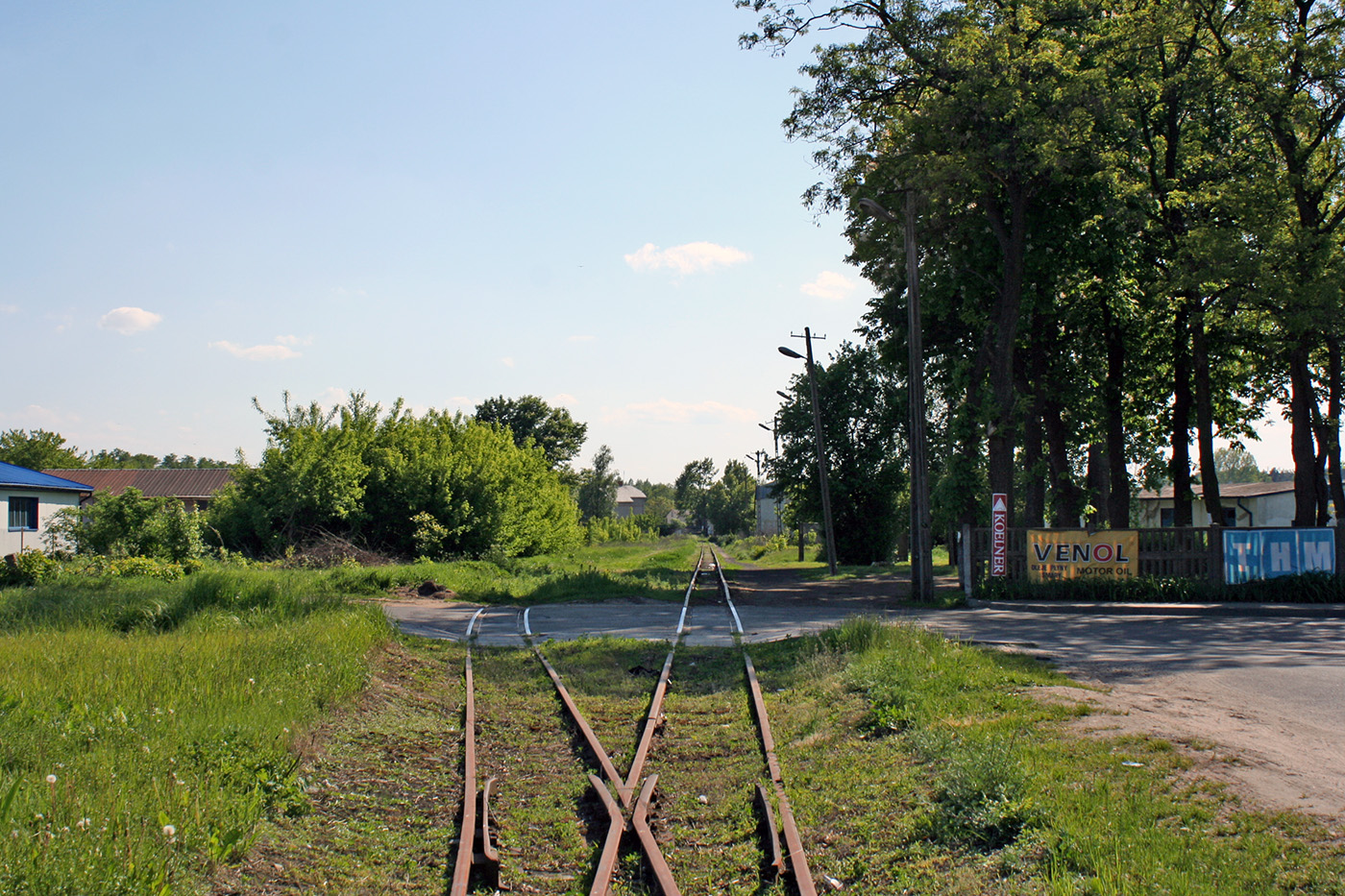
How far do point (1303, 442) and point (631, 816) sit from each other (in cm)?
2436

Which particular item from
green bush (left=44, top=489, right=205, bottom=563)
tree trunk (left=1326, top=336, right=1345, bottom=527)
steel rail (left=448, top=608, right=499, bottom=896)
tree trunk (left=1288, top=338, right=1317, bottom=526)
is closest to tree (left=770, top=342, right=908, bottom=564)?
tree trunk (left=1326, top=336, right=1345, bottom=527)

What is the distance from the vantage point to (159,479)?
3152 inches

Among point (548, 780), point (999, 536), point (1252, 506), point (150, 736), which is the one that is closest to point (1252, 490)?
point (1252, 506)

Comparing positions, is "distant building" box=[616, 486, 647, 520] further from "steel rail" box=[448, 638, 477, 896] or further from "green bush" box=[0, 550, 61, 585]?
"steel rail" box=[448, 638, 477, 896]

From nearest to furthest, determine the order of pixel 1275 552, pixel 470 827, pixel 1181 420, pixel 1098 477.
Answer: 1. pixel 470 827
2. pixel 1275 552
3. pixel 1181 420
4. pixel 1098 477

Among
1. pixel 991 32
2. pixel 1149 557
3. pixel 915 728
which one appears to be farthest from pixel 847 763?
pixel 991 32

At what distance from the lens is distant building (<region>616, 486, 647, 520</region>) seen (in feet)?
556

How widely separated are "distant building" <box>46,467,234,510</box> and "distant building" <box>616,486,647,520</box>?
90.8 meters

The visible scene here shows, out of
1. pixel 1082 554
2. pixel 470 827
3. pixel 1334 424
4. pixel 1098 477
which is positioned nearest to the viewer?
pixel 470 827

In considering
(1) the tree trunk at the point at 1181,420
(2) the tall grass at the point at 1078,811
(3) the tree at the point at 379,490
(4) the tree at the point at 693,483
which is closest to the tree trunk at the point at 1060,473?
(1) the tree trunk at the point at 1181,420

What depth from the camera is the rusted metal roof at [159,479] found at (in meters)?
76.1

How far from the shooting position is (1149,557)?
67.6 feet

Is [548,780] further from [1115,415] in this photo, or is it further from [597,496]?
[597,496]

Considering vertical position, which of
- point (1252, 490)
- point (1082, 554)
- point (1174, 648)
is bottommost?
point (1174, 648)
